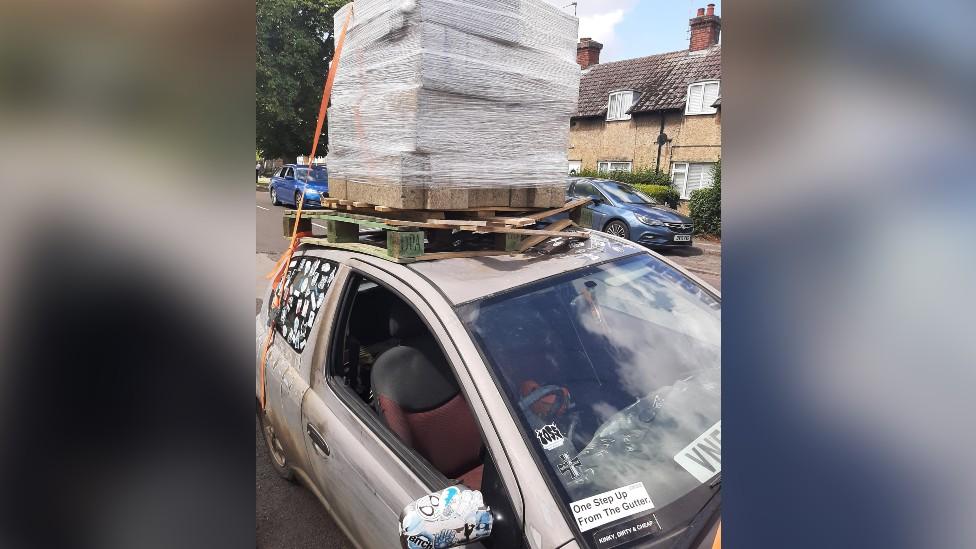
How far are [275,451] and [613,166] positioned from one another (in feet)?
65.2

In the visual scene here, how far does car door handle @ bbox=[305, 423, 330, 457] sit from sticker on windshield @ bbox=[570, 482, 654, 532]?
3.89 feet

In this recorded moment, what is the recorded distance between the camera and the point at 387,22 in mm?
2264

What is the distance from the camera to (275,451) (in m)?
3.19

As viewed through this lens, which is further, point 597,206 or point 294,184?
point 294,184

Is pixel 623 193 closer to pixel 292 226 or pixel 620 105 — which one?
pixel 620 105

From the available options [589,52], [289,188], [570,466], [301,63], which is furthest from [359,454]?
[589,52]

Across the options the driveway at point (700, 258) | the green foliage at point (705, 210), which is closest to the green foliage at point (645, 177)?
the green foliage at point (705, 210)

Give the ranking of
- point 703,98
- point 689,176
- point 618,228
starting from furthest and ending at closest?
point 689,176
point 703,98
point 618,228

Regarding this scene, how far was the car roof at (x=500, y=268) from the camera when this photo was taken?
2.08 metres

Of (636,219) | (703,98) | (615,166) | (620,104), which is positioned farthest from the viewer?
(615,166)
